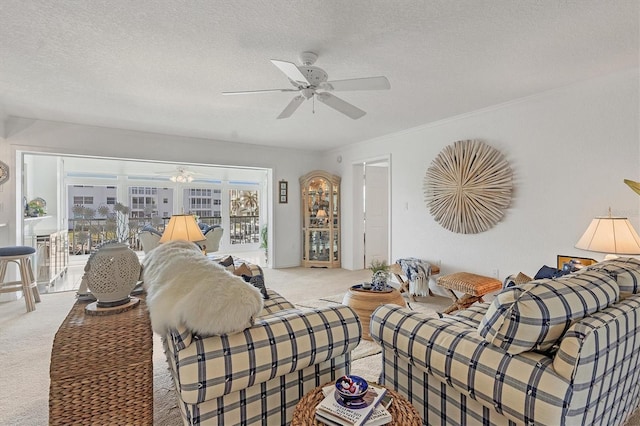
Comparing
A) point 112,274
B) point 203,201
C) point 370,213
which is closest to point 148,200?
point 203,201

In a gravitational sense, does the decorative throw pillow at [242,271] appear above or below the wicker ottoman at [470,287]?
above

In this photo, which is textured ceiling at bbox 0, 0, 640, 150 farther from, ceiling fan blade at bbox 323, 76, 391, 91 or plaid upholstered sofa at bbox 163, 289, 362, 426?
plaid upholstered sofa at bbox 163, 289, 362, 426

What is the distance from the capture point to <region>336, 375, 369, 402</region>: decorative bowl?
113cm

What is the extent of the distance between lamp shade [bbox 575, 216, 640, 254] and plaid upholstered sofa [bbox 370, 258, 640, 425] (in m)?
0.92

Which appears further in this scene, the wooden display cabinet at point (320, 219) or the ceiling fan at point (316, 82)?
the wooden display cabinet at point (320, 219)

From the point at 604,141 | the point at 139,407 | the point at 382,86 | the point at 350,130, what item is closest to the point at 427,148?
the point at 350,130

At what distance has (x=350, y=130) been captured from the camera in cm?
467

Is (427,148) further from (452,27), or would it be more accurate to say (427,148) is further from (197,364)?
(197,364)

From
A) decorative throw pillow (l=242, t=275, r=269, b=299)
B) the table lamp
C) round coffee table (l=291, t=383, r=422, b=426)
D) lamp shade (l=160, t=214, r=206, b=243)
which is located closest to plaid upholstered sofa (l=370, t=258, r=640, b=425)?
round coffee table (l=291, t=383, r=422, b=426)

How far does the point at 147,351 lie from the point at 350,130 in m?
3.90

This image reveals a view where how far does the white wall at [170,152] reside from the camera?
13.0ft

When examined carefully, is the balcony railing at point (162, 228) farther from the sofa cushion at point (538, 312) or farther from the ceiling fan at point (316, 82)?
the sofa cushion at point (538, 312)

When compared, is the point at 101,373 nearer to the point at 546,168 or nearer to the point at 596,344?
the point at 596,344

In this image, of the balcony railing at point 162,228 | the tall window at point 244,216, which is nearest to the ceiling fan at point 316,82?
the balcony railing at point 162,228
